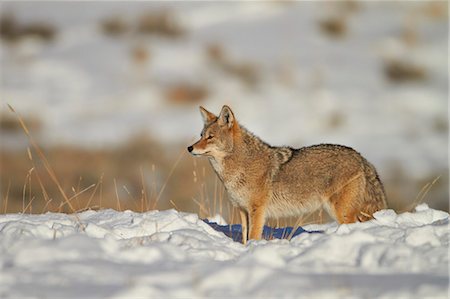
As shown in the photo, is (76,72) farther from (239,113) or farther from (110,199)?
(110,199)

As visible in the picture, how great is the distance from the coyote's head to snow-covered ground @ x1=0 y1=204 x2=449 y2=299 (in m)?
1.90

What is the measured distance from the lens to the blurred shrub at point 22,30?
21.9 meters

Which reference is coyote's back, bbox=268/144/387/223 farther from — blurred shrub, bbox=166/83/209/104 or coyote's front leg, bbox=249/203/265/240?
blurred shrub, bbox=166/83/209/104

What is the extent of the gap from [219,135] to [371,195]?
1797mm

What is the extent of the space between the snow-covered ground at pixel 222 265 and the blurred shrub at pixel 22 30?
1656 centimetres

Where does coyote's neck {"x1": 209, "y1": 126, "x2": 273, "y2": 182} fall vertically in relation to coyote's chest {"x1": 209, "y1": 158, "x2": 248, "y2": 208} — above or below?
above

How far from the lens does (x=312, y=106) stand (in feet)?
59.0

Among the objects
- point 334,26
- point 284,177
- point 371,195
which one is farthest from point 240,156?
point 334,26

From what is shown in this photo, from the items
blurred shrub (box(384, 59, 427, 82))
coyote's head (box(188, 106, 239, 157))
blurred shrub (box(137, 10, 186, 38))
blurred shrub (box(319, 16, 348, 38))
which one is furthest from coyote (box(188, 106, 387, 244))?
blurred shrub (box(137, 10, 186, 38))

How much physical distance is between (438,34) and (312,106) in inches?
217

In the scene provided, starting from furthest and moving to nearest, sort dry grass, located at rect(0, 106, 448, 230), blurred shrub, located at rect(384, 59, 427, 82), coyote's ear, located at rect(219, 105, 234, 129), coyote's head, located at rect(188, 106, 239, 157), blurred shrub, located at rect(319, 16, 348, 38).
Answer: blurred shrub, located at rect(319, 16, 348, 38), blurred shrub, located at rect(384, 59, 427, 82), dry grass, located at rect(0, 106, 448, 230), coyote's ear, located at rect(219, 105, 234, 129), coyote's head, located at rect(188, 106, 239, 157)

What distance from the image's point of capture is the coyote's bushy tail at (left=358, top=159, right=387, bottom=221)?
24.8ft

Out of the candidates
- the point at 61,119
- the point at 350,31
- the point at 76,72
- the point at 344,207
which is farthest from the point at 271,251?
the point at 350,31

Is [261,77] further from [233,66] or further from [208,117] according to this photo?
[208,117]
